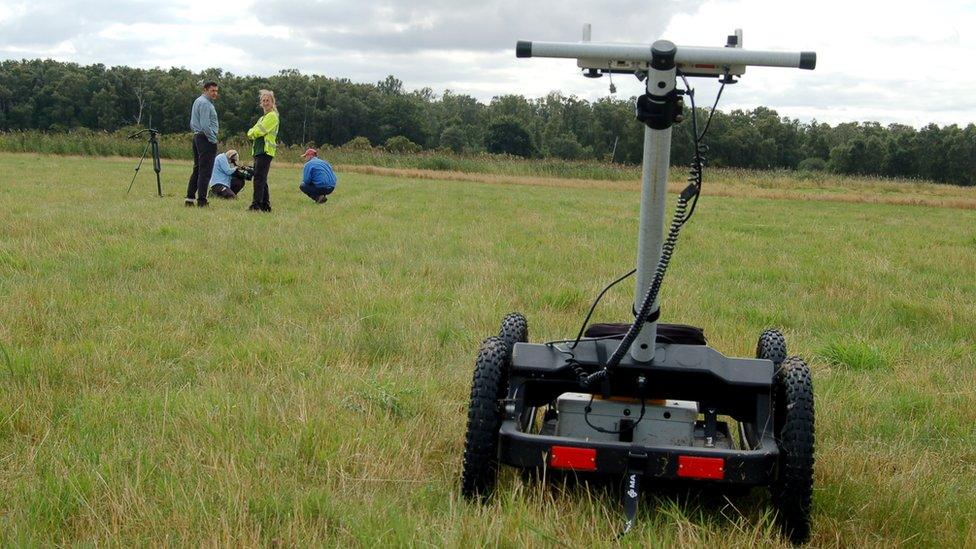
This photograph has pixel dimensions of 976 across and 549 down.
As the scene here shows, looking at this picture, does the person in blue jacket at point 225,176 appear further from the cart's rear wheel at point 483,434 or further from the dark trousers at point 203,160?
the cart's rear wheel at point 483,434

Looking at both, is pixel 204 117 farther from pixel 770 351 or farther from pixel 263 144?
pixel 770 351

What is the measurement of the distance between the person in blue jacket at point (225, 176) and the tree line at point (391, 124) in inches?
2002

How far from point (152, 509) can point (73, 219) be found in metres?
8.91

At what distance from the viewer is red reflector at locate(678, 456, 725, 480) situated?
2.46m

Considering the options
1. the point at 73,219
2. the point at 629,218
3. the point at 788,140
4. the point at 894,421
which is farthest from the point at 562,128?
the point at 894,421

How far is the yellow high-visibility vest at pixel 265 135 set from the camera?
42.7 feet

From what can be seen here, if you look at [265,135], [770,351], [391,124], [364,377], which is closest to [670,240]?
[770,351]

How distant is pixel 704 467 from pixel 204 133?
12.2 m

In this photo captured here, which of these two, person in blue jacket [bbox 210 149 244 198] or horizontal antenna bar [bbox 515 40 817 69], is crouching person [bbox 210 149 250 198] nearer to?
person in blue jacket [bbox 210 149 244 198]

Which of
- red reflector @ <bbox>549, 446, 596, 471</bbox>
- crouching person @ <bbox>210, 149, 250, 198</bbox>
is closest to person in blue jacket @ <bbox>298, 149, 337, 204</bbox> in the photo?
crouching person @ <bbox>210, 149, 250, 198</bbox>

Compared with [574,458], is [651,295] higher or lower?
higher

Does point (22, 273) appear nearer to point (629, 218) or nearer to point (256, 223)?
point (256, 223)

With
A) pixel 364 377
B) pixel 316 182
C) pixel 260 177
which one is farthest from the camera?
pixel 316 182

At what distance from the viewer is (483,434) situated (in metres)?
2.68
